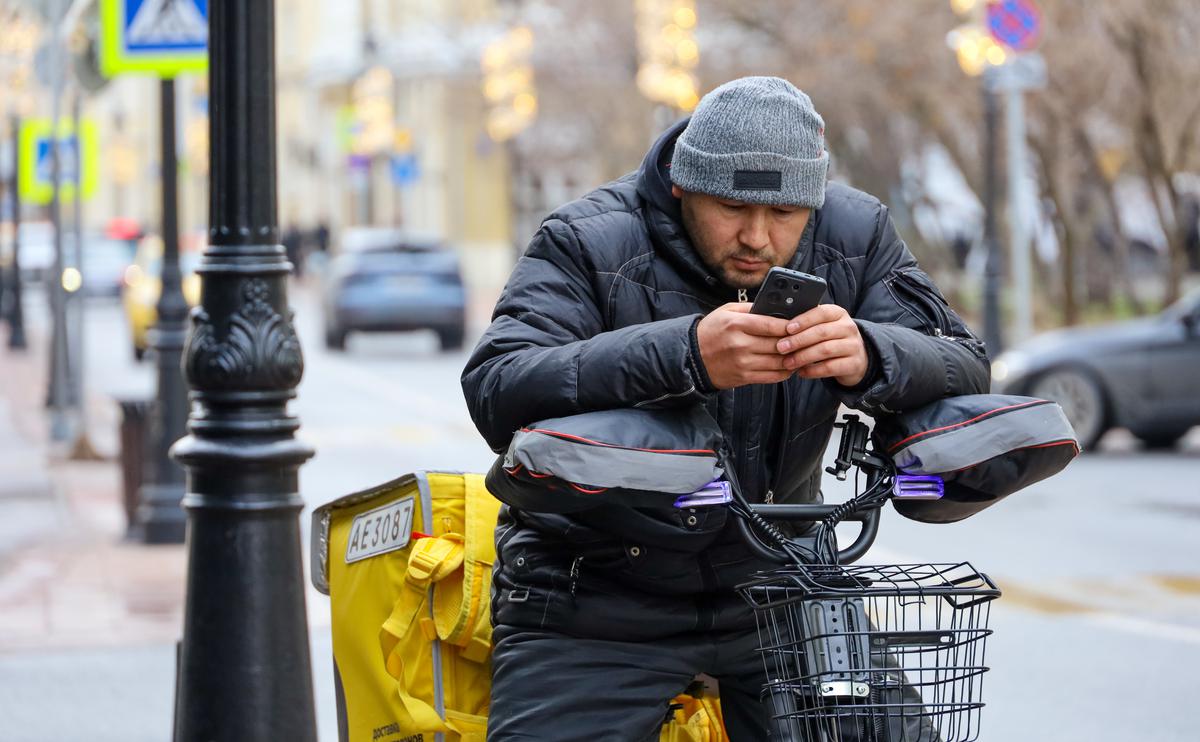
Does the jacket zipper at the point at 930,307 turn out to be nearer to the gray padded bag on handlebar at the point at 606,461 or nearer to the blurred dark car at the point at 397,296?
the gray padded bag on handlebar at the point at 606,461

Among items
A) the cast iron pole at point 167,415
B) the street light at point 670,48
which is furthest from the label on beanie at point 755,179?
the street light at point 670,48

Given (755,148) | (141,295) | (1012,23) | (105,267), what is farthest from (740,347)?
Result: (105,267)

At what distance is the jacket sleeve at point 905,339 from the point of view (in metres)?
3.19

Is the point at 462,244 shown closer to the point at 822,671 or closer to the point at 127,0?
the point at 127,0

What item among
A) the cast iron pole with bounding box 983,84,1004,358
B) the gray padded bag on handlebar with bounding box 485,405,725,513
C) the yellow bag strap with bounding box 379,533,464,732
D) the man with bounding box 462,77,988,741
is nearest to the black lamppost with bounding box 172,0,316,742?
the yellow bag strap with bounding box 379,533,464,732

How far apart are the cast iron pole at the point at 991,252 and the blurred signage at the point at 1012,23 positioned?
1069mm

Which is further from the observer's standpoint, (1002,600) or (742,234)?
(1002,600)

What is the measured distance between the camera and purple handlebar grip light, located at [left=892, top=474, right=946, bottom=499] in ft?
10.7

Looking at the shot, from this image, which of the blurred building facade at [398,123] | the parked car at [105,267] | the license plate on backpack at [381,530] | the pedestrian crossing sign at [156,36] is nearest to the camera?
the license plate on backpack at [381,530]

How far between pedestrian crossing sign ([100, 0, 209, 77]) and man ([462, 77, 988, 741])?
735 centimetres

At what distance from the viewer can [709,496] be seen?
10.4 ft

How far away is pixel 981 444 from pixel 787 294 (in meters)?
0.47

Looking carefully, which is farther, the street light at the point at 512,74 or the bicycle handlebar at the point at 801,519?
the street light at the point at 512,74

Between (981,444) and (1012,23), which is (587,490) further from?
(1012,23)
